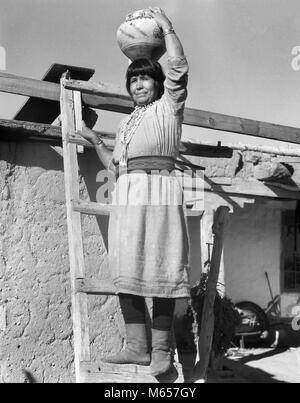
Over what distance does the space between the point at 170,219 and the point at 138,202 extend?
174 mm

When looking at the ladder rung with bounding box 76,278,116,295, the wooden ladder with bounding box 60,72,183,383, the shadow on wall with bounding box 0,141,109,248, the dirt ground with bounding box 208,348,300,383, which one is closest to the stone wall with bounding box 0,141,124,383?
the shadow on wall with bounding box 0,141,109,248

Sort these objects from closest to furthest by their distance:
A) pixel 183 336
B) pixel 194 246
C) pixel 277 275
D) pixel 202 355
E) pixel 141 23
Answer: pixel 141 23 → pixel 202 355 → pixel 183 336 → pixel 194 246 → pixel 277 275

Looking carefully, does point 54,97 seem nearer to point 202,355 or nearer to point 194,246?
point 202,355

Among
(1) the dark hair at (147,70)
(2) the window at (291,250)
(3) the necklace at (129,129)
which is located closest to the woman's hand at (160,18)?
(1) the dark hair at (147,70)

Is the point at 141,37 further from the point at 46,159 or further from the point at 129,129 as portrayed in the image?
the point at 46,159

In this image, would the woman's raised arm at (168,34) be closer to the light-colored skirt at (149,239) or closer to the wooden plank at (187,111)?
the light-colored skirt at (149,239)

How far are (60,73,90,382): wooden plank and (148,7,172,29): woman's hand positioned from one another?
861mm

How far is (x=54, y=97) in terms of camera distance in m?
3.76

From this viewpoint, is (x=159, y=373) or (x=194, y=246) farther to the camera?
(x=194, y=246)

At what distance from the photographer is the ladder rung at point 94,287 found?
9.50 ft

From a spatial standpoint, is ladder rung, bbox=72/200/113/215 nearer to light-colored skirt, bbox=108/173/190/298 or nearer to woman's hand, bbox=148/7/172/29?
light-colored skirt, bbox=108/173/190/298

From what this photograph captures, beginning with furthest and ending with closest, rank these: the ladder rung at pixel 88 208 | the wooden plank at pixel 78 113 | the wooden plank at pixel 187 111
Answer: the wooden plank at pixel 187 111 < the wooden plank at pixel 78 113 < the ladder rung at pixel 88 208

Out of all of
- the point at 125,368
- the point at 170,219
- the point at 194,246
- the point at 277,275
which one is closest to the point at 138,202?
the point at 170,219

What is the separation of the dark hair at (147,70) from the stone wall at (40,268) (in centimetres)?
99
